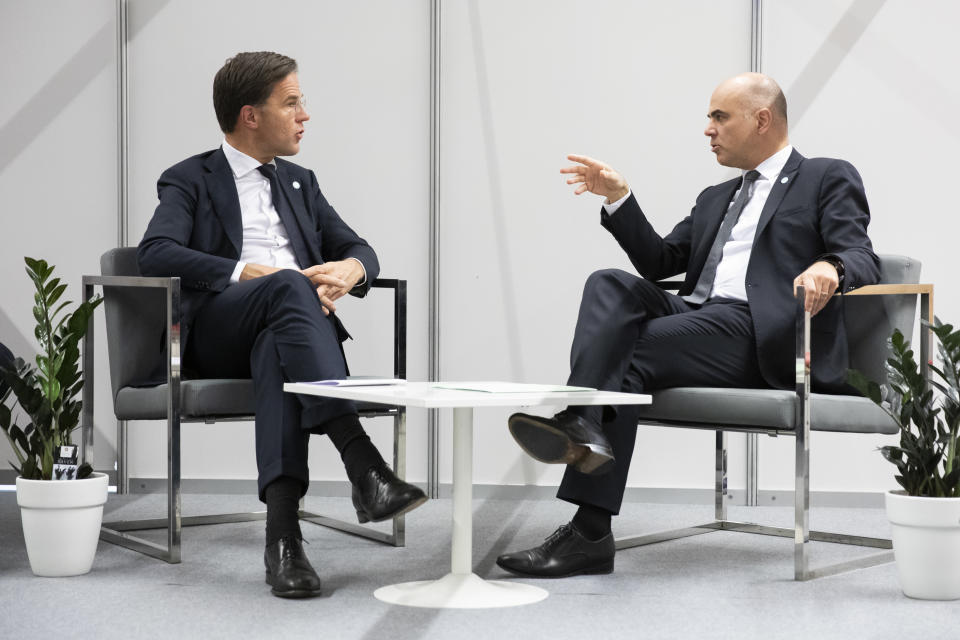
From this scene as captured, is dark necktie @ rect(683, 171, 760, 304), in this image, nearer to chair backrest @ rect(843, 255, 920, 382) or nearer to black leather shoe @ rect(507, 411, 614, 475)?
chair backrest @ rect(843, 255, 920, 382)

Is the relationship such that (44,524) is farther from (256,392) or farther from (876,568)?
(876,568)

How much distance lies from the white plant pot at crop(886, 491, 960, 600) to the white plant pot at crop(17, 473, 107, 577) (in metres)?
1.78

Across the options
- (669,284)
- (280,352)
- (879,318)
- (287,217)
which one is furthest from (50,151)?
(879,318)

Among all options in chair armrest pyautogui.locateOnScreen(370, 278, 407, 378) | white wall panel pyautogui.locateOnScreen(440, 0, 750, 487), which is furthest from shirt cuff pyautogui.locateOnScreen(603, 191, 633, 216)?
white wall panel pyautogui.locateOnScreen(440, 0, 750, 487)

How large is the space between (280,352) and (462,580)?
65 cm

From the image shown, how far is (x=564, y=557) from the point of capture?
246cm

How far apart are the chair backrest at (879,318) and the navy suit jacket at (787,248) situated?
9 cm

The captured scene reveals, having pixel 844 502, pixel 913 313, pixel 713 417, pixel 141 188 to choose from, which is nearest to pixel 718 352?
pixel 713 417

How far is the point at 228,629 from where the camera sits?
1975 millimetres

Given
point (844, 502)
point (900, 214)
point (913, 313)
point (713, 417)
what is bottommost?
point (844, 502)

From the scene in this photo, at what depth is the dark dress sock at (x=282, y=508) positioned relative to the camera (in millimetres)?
2307

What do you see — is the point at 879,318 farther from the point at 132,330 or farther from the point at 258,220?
the point at 132,330

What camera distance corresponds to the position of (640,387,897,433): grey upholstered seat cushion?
2.47 meters

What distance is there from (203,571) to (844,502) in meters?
2.25
